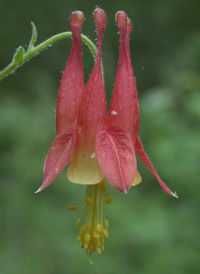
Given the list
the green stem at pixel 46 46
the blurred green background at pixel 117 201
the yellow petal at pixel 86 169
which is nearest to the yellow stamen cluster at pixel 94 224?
the yellow petal at pixel 86 169

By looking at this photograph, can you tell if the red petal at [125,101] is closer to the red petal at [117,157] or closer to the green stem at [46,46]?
the red petal at [117,157]

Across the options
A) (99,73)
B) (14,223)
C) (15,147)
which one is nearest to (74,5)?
(15,147)

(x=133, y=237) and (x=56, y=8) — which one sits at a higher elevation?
(x=56, y=8)

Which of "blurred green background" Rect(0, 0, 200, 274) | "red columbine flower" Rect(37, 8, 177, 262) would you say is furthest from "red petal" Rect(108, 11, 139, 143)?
"blurred green background" Rect(0, 0, 200, 274)

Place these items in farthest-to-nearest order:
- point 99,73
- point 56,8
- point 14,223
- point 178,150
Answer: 1. point 56,8
2. point 14,223
3. point 178,150
4. point 99,73

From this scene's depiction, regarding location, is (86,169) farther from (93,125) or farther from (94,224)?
(94,224)

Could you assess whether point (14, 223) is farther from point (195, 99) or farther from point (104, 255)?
point (195, 99)

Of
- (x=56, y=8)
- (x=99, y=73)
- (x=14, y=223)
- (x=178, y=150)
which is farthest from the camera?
(x=56, y=8)
